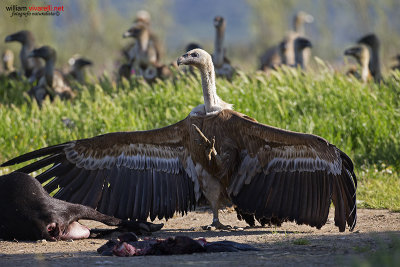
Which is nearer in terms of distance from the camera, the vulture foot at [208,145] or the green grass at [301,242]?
the green grass at [301,242]

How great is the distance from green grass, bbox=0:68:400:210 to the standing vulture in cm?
300

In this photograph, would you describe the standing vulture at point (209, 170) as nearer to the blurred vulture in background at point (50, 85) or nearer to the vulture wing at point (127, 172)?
the vulture wing at point (127, 172)

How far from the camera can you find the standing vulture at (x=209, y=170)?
7.43 meters

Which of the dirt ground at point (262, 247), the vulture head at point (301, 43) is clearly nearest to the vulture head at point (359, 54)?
the vulture head at point (301, 43)

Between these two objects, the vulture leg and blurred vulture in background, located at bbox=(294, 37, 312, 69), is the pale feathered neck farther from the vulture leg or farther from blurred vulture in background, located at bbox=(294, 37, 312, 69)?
blurred vulture in background, located at bbox=(294, 37, 312, 69)

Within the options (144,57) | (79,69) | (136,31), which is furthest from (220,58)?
(79,69)

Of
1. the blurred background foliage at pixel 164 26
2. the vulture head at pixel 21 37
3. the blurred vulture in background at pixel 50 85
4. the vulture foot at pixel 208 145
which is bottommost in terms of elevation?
the vulture foot at pixel 208 145

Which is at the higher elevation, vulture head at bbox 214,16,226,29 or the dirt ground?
vulture head at bbox 214,16,226,29

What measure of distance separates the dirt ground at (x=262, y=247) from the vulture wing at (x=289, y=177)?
21 centimetres

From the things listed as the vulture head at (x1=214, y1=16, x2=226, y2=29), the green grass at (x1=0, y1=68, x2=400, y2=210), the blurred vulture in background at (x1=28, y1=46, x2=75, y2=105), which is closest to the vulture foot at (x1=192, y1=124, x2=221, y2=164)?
the green grass at (x1=0, y1=68, x2=400, y2=210)

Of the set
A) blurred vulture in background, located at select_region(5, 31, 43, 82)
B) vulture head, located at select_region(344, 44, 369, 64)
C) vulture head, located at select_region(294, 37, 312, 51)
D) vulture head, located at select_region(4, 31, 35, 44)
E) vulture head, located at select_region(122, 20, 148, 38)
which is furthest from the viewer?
vulture head, located at select_region(4, 31, 35, 44)

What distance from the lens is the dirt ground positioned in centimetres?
568

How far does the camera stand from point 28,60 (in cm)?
1977

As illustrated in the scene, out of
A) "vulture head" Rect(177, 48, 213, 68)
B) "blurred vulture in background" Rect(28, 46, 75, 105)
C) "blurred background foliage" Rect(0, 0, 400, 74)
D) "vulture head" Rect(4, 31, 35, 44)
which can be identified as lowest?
"vulture head" Rect(177, 48, 213, 68)
